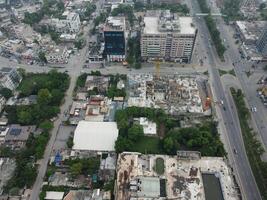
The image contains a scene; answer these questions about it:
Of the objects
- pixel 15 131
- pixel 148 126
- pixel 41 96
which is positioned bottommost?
pixel 15 131

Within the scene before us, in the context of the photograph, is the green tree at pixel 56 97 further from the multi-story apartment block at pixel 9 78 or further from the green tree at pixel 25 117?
the multi-story apartment block at pixel 9 78

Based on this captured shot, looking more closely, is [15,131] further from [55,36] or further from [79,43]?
[55,36]

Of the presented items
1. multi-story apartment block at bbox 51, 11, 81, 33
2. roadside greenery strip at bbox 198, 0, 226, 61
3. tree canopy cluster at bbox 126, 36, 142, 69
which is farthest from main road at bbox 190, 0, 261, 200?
multi-story apartment block at bbox 51, 11, 81, 33

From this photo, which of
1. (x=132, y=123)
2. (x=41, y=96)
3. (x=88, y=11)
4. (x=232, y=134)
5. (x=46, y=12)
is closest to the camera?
(x=232, y=134)

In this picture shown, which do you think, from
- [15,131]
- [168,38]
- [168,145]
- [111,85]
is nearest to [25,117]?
[15,131]

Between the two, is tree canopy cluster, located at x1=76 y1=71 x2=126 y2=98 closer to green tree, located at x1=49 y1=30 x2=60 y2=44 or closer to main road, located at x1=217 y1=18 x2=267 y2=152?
green tree, located at x1=49 y1=30 x2=60 y2=44

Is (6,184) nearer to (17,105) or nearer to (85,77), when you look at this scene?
(17,105)
